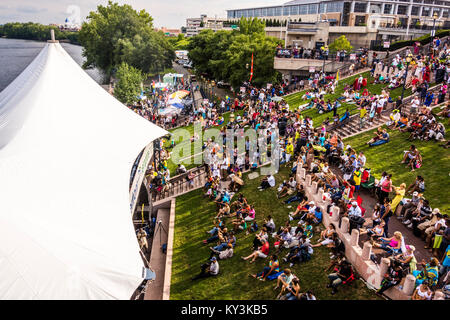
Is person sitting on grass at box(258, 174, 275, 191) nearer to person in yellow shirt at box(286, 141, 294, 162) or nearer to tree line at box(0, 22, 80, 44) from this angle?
person in yellow shirt at box(286, 141, 294, 162)

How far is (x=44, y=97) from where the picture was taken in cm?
1283

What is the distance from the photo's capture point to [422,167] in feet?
52.3

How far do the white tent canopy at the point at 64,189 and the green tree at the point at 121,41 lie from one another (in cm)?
4883

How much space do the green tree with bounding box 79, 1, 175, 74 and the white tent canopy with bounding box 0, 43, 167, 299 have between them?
48827 mm

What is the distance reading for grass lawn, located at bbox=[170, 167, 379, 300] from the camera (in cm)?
1157

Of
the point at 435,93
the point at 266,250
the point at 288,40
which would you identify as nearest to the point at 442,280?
the point at 266,250

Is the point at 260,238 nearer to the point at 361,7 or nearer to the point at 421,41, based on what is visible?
the point at 421,41

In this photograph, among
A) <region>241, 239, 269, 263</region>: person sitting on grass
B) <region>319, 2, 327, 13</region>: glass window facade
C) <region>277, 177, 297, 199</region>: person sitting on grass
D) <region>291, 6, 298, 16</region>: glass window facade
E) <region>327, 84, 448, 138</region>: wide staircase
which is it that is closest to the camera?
<region>241, 239, 269, 263</region>: person sitting on grass

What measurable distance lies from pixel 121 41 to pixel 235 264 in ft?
186

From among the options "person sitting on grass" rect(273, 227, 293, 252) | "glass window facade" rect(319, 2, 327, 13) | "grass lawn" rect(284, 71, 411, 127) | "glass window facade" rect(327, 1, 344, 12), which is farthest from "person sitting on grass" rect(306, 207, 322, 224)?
"glass window facade" rect(319, 2, 327, 13)

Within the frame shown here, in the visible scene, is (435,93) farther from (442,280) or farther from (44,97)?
(44,97)

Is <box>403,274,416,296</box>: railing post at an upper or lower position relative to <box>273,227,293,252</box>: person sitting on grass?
upper

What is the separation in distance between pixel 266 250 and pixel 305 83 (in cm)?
2567

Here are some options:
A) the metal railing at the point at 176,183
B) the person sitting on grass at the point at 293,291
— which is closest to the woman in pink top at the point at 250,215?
the person sitting on grass at the point at 293,291
